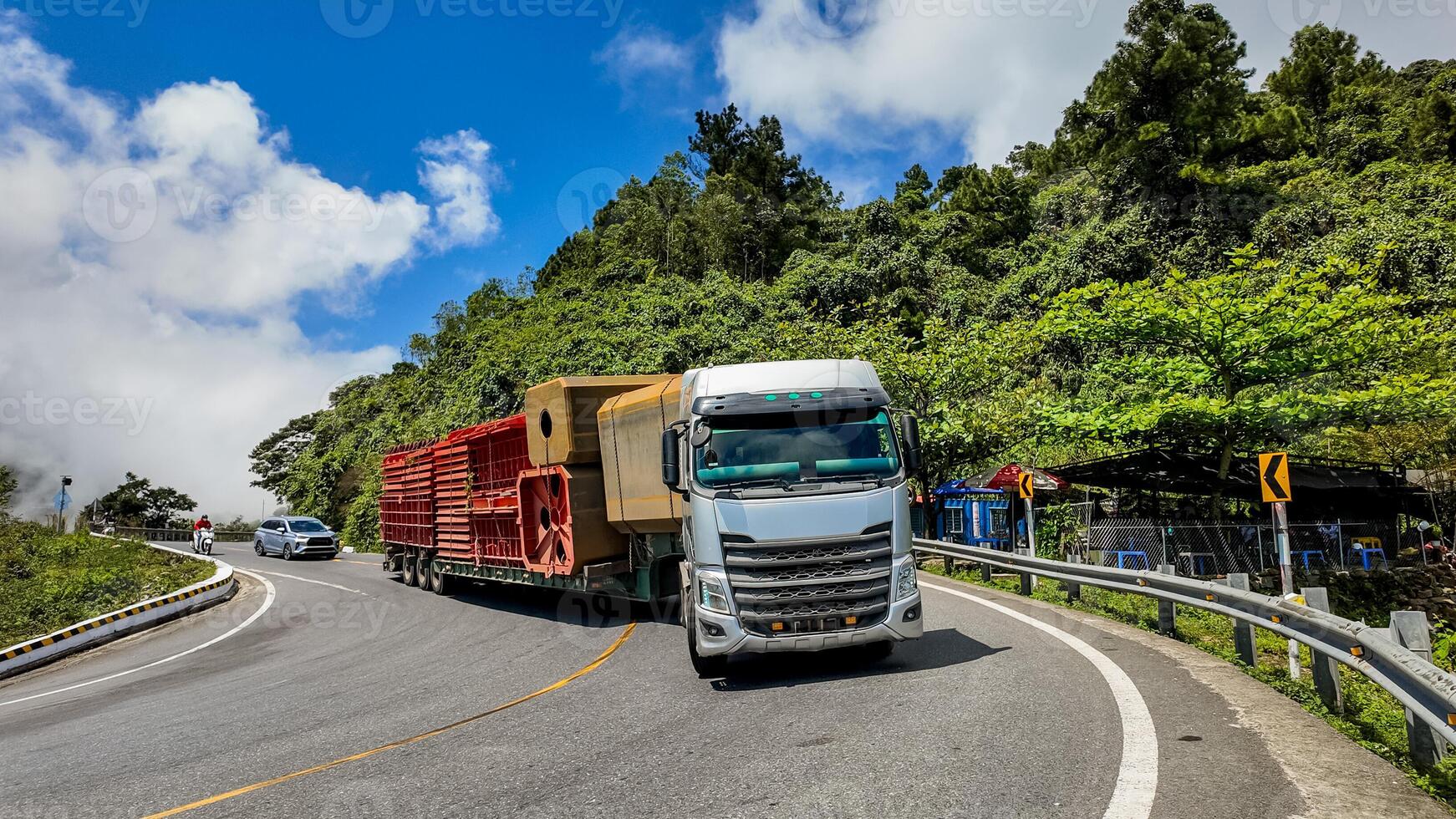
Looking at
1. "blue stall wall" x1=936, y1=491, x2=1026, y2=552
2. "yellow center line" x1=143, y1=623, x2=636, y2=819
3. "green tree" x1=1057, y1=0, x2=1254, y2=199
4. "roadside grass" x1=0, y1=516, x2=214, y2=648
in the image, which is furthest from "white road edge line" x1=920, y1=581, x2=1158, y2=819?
"green tree" x1=1057, y1=0, x2=1254, y2=199

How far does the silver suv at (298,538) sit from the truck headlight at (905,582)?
30586mm

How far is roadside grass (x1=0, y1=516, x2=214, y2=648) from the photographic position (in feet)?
58.7

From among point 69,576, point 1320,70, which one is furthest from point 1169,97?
point 69,576

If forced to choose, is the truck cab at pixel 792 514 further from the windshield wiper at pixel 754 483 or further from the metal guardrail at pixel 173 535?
the metal guardrail at pixel 173 535

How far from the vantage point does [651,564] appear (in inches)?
432

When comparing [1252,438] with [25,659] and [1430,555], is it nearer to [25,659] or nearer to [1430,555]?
[1430,555]

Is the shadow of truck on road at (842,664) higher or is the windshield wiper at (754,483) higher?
the windshield wiper at (754,483)

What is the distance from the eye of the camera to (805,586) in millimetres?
7363

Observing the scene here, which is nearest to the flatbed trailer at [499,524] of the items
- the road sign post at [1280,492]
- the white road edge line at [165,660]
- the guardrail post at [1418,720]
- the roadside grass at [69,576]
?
A: the white road edge line at [165,660]

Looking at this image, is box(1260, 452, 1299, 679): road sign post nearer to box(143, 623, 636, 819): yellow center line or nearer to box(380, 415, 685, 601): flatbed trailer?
box(380, 415, 685, 601): flatbed trailer

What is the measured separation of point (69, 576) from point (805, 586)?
25.9m

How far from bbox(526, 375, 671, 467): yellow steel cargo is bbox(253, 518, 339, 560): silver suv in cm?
2466

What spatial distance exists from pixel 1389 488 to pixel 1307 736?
21241 millimetres

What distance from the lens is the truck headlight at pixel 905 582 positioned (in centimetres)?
755
